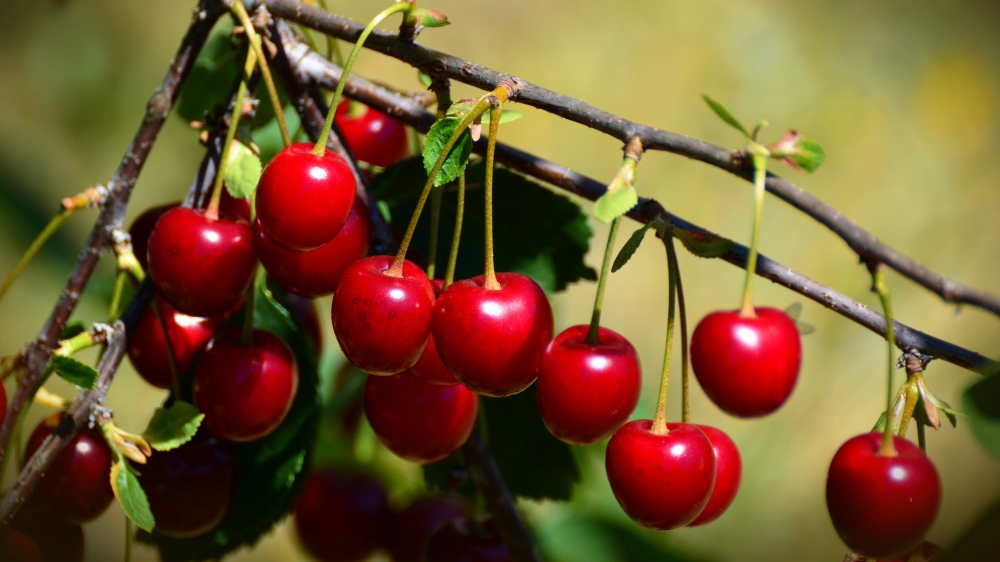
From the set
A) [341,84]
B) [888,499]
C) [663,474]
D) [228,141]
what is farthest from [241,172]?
[888,499]

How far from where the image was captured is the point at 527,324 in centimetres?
36

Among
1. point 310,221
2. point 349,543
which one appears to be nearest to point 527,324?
point 310,221

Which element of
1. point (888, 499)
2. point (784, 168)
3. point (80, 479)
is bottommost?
point (80, 479)

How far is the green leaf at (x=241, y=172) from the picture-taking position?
47 cm

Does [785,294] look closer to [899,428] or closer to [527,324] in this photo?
[899,428]

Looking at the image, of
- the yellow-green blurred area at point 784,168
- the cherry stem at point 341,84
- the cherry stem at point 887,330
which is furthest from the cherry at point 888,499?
the yellow-green blurred area at point 784,168

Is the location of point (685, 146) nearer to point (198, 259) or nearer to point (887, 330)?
point (887, 330)

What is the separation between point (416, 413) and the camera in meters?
0.48

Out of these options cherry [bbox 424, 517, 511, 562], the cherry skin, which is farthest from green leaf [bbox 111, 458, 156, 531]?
the cherry skin

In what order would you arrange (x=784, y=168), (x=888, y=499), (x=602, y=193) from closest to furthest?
(x=888, y=499)
(x=602, y=193)
(x=784, y=168)

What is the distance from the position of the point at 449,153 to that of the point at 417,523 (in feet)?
1.68

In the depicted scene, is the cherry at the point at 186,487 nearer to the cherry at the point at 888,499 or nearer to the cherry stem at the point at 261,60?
Result: the cherry stem at the point at 261,60

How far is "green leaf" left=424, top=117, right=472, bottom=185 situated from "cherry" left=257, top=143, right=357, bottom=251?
59 mm

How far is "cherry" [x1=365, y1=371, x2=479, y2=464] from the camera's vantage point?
0.48m
